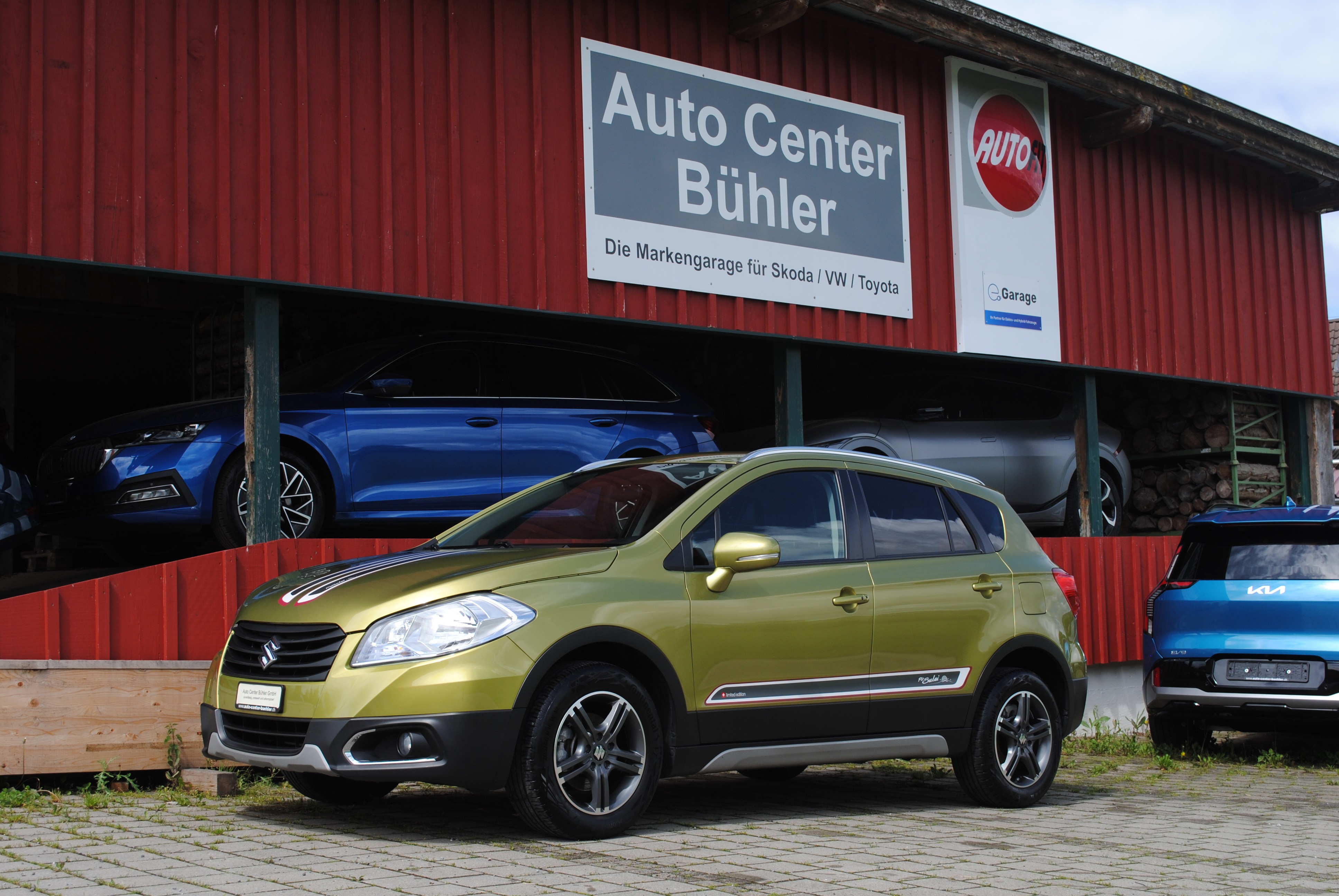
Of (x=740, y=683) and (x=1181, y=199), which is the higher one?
(x=1181, y=199)

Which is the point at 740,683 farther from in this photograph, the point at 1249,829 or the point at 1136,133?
the point at 1136,133

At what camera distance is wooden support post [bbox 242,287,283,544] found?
7641 mm

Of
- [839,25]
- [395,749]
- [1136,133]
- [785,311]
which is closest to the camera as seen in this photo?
[395,749]

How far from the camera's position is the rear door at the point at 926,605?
628cm

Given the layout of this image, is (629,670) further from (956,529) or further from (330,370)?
(330,370)

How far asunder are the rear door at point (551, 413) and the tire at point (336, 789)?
11.9 feet

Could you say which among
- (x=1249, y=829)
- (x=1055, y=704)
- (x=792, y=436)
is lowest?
(x=1249, y=829)

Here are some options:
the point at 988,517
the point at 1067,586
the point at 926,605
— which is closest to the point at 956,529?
the point at 988,517

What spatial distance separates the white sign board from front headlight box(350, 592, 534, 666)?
7227 millimetres

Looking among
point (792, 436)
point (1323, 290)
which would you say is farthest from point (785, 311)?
point (1323, 290)

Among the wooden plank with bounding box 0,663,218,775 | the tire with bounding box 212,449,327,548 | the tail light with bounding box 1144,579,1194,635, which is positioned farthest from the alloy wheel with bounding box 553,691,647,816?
the tail light with bounding box 1144,579,1194,635

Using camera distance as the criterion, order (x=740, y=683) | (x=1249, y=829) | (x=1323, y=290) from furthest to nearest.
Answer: (x=1323, y=290), (x=1249, y=829), (x=740, y=683)

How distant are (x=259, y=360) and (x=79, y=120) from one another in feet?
5.35

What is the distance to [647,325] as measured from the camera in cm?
942
